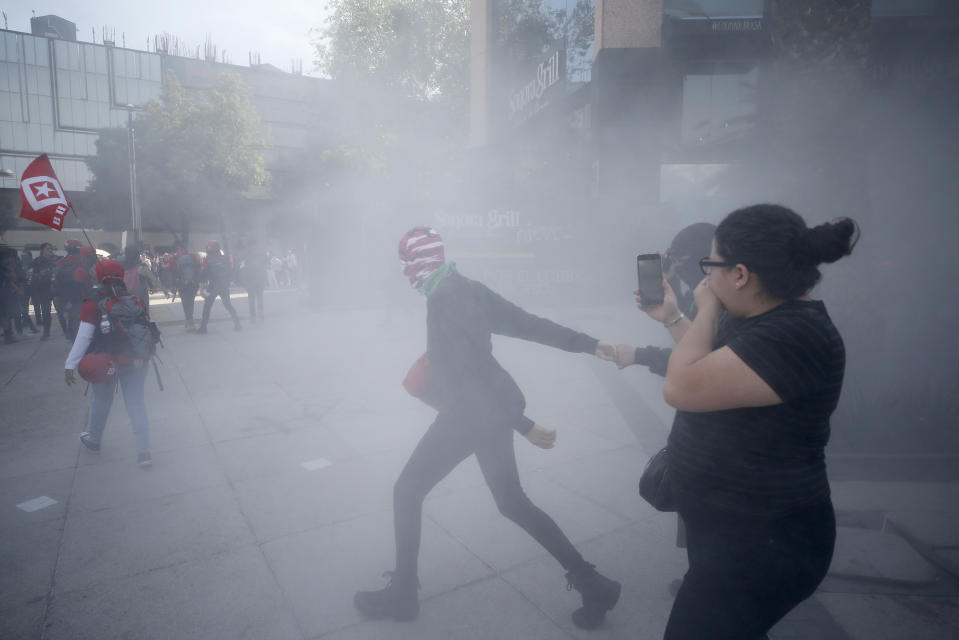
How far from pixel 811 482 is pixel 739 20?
13.2m

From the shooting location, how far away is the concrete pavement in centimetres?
299

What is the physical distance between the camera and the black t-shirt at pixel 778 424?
1479 millimetres

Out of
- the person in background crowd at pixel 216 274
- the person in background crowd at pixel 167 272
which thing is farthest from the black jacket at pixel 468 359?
the person in background crowd at pixel 167 272

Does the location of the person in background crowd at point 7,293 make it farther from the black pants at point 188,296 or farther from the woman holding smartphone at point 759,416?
the woman holding smartphone at point 759,416

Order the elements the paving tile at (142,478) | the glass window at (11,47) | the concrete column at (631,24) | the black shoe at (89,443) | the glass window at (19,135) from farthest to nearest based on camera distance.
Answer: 1. the glass window at (19,135)
2. the glass window at (11,47)
3. the concrete column at (631,24)
4. the black shoe at (89,443)
5. the paving tile at (142,478)

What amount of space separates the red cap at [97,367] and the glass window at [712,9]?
1254cm

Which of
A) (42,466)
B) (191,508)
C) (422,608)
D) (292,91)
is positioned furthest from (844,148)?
(292,91)

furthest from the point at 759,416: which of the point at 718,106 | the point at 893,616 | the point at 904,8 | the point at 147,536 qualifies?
the point at 718,106

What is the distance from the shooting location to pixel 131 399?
520 centimetres

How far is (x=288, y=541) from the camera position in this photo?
3781 millimetres

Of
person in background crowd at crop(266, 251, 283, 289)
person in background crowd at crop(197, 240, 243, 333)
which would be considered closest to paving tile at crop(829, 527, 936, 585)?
person in background crowd at crop(197, 240, 243, 333)

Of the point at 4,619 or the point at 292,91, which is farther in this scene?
the point at 292,91

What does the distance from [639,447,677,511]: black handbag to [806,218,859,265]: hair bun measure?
28.2 inches

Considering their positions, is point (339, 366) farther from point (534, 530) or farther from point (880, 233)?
point (880, 233)
